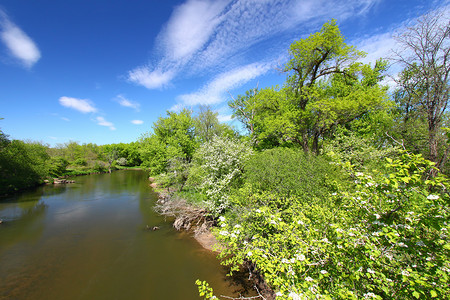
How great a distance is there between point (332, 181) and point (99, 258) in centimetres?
1336

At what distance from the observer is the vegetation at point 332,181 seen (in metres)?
2.71

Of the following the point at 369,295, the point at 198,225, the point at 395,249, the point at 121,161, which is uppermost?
the point at 121,161

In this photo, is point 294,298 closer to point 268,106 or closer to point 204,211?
point 204,211

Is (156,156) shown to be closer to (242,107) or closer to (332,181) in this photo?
(242,107)

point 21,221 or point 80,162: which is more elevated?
point 80,162

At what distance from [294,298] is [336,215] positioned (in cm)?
309

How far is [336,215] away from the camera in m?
4.86

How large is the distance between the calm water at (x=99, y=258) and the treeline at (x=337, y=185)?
9.15 ft

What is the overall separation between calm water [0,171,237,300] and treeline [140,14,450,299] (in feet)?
9.15

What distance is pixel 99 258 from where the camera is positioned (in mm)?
10789

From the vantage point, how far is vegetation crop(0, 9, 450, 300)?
271 cm

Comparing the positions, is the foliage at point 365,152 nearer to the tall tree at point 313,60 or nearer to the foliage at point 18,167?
the tall tree at point 313,60

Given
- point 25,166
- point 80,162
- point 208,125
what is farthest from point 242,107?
point 80,162

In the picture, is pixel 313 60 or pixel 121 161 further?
pixel 121 161
